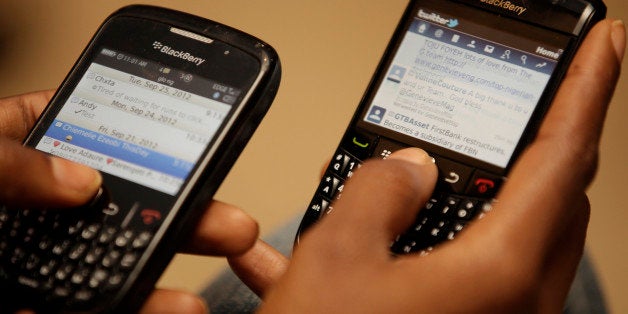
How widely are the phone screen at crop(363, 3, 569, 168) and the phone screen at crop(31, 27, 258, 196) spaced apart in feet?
0.55

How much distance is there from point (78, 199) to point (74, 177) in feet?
0.06

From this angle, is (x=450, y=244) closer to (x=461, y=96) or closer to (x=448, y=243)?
(x=448, y=243)

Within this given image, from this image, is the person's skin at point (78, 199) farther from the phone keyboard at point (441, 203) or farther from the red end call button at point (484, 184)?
the red end call button at point (484, 184)

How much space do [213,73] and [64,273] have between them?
0.22 meters

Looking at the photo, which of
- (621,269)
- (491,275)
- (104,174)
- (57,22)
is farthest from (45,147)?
(621,269)

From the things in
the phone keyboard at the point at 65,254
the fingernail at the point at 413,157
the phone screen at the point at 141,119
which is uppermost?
the fingernail at the point at 413,157

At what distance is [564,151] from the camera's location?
0.45 metres

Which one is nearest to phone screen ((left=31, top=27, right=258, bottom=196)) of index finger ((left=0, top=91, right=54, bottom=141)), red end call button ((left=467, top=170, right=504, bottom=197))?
index finger ((left=0, top=91, right=54, bottom=141))

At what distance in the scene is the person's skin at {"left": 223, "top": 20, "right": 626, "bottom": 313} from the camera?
1.35 ft

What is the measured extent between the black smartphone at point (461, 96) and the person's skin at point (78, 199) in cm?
10

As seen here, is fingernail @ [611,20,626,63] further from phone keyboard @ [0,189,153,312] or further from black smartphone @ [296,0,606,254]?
phone keyboard @ [0,189,153,312]

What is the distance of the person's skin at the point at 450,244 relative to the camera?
1.35 ft

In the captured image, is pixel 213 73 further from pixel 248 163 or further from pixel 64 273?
pixel 248 163

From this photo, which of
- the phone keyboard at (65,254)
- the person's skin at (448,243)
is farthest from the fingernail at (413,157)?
the phone keyboard at (65,254)
